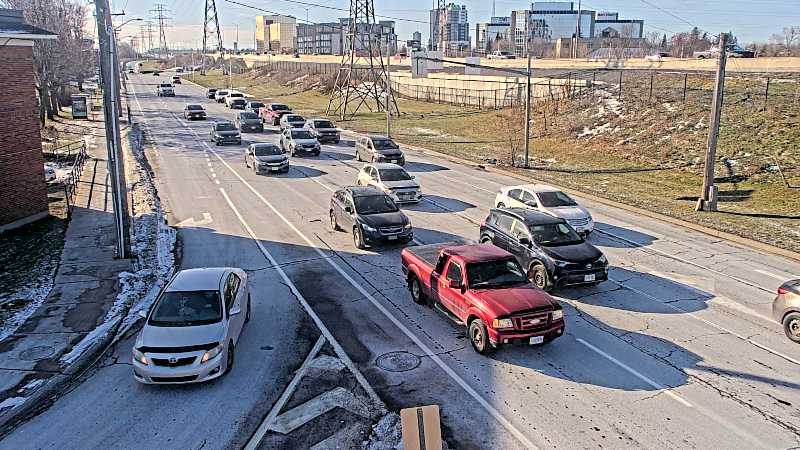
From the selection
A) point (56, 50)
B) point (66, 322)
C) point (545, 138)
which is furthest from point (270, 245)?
point (56, 50)

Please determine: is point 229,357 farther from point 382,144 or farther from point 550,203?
point 382,144

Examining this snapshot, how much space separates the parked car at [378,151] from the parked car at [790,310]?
22.8 metres

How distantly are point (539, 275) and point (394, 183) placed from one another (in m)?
11.0

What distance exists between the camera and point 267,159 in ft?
108

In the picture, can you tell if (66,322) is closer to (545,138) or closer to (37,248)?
(37,248)

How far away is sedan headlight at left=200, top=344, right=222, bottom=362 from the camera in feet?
36.6

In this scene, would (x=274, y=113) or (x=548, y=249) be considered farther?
(x=274, y=113)

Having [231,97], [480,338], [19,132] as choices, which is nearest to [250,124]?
[231,97]

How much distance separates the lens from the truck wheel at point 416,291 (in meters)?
15.1

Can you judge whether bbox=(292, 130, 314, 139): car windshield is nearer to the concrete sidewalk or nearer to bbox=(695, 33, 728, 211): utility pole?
the concrete sidewalk

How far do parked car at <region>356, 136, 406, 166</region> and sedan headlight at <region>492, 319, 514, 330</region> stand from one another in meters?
23.0

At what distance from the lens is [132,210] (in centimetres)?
2538

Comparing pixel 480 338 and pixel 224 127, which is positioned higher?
pixel 224 127

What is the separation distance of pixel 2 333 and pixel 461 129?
142 ft
